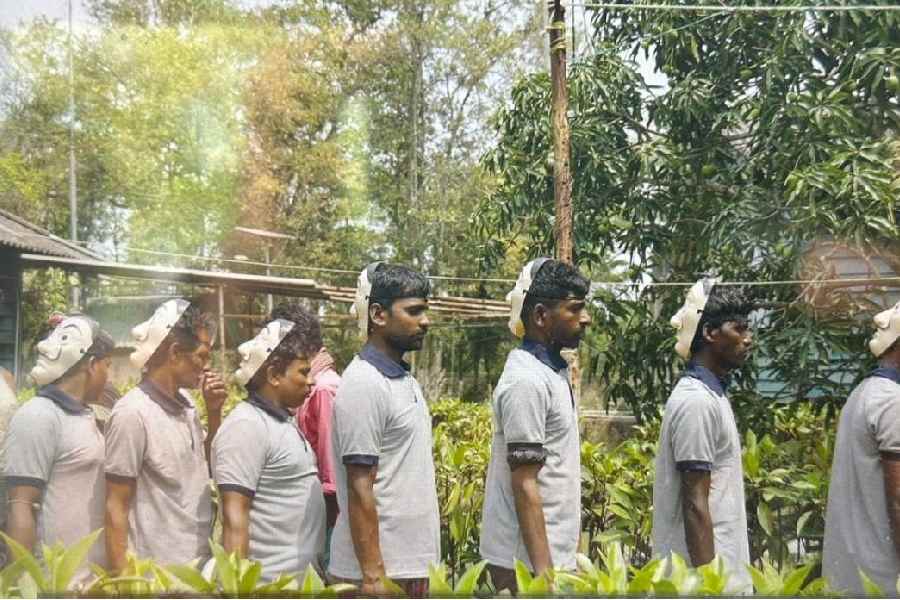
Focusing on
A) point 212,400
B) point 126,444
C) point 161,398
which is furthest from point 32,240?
point 126,444

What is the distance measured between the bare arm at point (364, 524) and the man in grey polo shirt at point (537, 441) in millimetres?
392

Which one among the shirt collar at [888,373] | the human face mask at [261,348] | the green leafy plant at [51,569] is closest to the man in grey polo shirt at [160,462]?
the human face mask at [261,348]

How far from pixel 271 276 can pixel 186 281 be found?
12.5 inches

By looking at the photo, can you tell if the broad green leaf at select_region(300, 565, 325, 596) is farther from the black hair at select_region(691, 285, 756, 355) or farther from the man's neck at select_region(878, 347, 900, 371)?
the man's neck at select_region(878, 347, 900, 371)

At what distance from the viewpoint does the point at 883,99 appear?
3734 mm

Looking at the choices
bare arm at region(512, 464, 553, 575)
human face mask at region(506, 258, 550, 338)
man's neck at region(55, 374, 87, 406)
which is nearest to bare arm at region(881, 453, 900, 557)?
bare arm at region(512, 464, 553, 575)

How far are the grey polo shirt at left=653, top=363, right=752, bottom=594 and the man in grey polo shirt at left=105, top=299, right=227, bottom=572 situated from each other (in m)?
1.38

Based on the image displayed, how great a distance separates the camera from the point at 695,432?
9.96 ft

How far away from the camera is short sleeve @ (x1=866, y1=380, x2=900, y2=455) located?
3.01 meters

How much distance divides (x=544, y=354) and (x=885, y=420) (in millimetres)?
998

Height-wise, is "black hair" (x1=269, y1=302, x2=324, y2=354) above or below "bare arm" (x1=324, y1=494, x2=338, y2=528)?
above

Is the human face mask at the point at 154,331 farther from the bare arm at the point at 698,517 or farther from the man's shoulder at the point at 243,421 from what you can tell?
the bare arm at the point at 698,517

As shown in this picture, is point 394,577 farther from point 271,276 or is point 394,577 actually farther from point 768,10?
point 768,10

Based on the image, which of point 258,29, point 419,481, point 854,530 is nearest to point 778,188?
point 854,530
